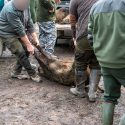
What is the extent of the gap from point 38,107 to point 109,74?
1.95m

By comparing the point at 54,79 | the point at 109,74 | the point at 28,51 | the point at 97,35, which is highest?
the point at 97,35

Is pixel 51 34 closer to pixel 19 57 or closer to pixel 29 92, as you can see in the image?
pixel 19 57

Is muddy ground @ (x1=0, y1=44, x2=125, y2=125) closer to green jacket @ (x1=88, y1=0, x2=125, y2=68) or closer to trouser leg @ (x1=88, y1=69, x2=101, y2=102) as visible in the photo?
trouser leg @ (x1=88, y1=69, x2=101, y2=102)

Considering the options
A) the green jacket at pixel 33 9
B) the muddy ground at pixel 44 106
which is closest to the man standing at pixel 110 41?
the muddy ground at pixel 44 106

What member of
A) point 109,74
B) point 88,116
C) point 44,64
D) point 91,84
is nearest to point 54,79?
point 44,64

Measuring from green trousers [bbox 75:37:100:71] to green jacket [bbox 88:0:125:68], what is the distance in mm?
1742

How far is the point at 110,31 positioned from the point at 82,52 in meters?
2.06

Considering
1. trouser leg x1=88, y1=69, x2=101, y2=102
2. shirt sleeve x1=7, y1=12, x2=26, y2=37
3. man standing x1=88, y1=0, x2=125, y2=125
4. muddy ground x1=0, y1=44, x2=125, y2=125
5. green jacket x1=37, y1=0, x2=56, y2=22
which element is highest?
man standing x1=88, y1=0, x2=125, y2=125

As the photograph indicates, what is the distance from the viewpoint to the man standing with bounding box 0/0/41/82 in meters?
7.08

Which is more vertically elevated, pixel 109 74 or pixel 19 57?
pixel 109 74

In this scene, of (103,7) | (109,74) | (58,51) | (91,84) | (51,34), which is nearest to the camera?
(103,7)

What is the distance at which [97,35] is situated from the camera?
14.7 ft

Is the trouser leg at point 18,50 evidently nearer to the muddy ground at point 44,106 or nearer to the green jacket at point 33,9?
the muddy ground at point 44,106

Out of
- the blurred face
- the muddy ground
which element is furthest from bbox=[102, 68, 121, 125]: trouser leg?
the blurred face
